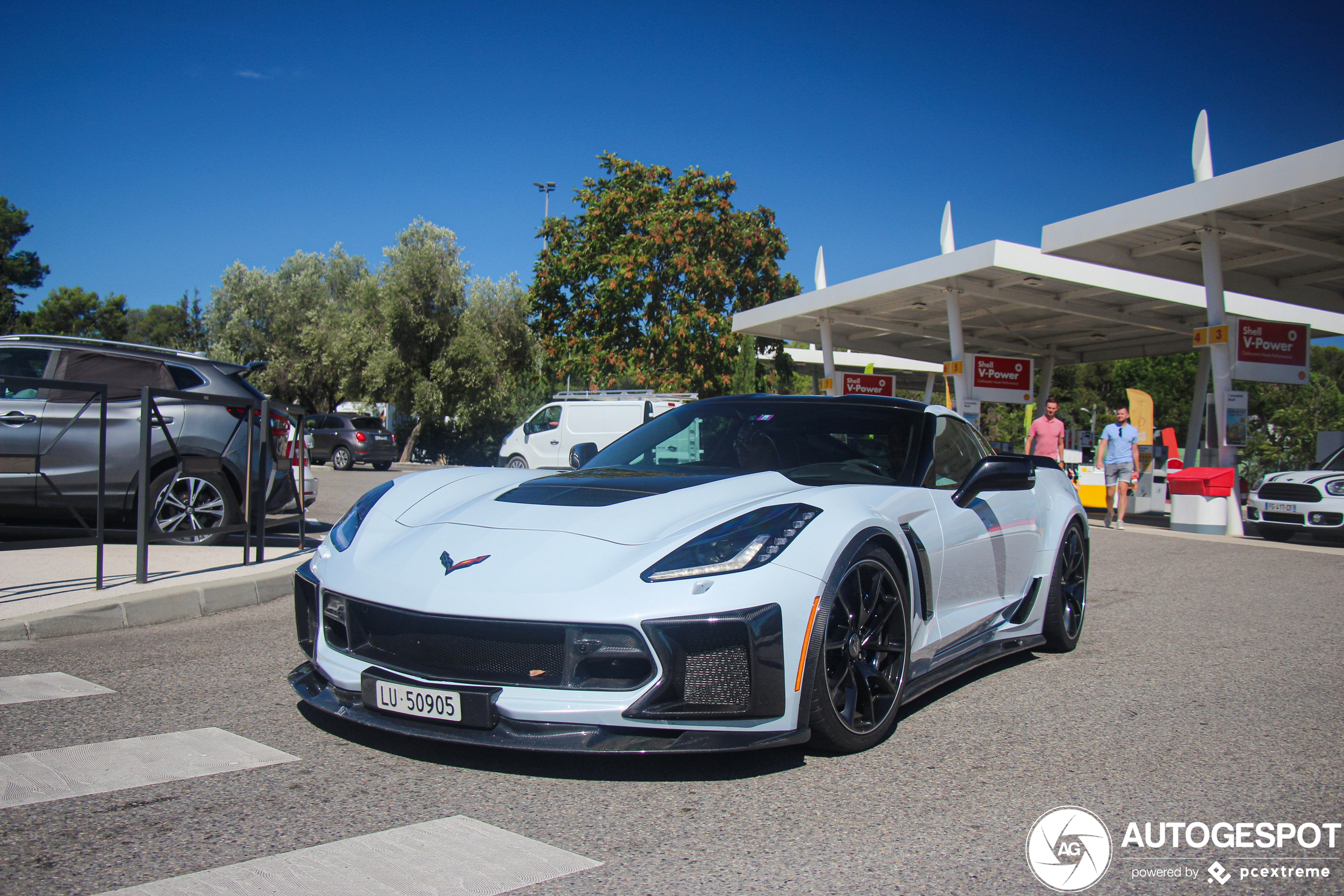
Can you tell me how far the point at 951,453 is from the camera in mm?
4555

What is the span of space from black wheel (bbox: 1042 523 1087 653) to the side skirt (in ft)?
0.35

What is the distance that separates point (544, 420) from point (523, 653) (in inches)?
735

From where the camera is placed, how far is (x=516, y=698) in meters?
2.74

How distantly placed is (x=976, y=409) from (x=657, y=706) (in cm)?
2092

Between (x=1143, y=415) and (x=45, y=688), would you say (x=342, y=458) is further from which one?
(x=45, y=688)

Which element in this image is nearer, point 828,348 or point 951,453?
point 951,453

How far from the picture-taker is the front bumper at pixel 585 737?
2.70 m

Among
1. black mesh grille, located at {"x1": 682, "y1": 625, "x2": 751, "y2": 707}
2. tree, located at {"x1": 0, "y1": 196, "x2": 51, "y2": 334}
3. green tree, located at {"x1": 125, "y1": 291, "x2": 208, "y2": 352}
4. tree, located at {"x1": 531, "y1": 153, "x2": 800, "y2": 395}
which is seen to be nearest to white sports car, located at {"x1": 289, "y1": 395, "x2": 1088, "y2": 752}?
black mesh grille, located at {"x1": 682, "y1": 625, "x2": 751, "y2": 707}

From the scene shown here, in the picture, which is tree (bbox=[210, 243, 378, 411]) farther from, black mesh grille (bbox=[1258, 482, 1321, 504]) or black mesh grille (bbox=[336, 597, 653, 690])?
black mesh grille (bbox=[336, 597, 653, 690])

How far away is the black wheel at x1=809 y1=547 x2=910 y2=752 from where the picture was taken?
3.08 m

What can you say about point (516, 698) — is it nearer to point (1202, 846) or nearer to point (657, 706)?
point (657, 706)

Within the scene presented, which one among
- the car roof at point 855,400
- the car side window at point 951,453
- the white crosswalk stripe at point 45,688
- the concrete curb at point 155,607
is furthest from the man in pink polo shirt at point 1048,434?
the white crosswalk stripe at point 45,688

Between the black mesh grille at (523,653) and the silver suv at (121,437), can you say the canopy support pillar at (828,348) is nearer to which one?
the silver suv at (121,437)

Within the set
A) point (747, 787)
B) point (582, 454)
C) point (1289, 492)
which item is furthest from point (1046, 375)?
point (747, 787)
